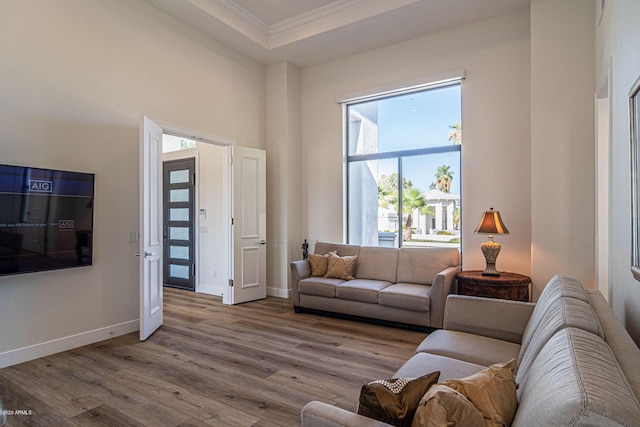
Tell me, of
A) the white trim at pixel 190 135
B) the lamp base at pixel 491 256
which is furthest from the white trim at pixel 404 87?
the lamp base at pixel 491 256

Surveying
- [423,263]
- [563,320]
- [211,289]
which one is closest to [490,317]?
[563,320]

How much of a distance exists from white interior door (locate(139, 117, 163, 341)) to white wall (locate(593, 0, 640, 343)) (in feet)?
13.2

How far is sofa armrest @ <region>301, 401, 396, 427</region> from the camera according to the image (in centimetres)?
117

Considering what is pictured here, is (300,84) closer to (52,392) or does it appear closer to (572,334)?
(52,392)

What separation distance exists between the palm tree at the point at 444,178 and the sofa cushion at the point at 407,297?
1.46m

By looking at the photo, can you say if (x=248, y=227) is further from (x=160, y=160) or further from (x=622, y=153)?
(x=622, y=153)

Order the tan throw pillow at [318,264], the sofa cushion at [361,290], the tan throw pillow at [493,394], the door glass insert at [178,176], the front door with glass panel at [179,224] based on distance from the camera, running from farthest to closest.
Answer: the door glass insert at [178,176]
the front door with glass panel at [179,224]
the tan throw pillow at [318,264]
the sofa cushion at [361,290]
the tan throw pillow at [493,394]

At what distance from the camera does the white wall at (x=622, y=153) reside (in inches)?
77.2

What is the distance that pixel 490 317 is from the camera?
97.4 inches

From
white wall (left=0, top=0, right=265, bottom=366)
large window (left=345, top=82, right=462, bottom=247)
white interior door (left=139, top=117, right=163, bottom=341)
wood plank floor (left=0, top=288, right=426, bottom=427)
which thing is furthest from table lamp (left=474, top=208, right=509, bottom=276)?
white wall (left=0, top=0, right=265, bottom=366)

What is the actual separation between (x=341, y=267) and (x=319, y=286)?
0.44 meters

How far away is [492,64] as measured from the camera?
4.45 metres

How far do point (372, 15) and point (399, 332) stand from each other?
13.0 feet

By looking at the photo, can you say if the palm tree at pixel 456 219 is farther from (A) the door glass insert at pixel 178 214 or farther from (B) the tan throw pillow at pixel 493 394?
(A) the door glass insert at pixel 178 214
